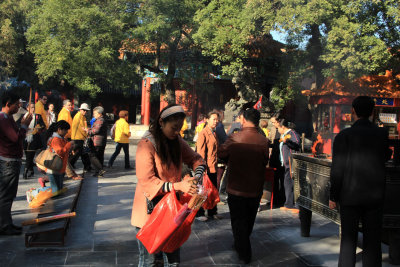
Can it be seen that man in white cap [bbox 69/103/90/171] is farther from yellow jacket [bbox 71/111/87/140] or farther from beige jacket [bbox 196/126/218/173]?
beige jacket [bbox 196/126/218/173]

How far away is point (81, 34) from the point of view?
18.4 meters

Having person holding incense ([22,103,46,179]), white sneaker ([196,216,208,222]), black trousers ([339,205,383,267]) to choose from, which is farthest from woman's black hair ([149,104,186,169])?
person holding incense ([22,103,46,179])

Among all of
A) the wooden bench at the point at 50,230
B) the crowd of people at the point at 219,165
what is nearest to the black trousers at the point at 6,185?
the wooden bench at the point at 50,230

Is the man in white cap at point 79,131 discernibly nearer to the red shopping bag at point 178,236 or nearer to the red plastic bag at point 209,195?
the red plastic bag at point 209,195

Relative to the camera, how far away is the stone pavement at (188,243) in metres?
4.44

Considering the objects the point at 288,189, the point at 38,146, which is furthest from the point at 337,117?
the point at 38,146

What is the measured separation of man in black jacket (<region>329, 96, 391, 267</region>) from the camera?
3.45 meters

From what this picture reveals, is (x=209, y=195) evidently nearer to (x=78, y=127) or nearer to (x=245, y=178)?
(x=245, y=178)

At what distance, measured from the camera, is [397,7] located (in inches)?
606

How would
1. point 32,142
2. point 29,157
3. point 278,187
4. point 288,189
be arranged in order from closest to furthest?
point 288,189, point 278,187, point 32,142, point 29,157

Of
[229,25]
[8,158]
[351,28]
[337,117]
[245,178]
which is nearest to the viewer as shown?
[245,178]

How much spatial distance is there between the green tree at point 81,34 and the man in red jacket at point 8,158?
1338 centimetres

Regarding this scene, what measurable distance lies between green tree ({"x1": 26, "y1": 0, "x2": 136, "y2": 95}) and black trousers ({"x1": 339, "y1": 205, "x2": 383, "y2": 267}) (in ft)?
52.4

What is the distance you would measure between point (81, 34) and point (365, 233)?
17.2 meters
